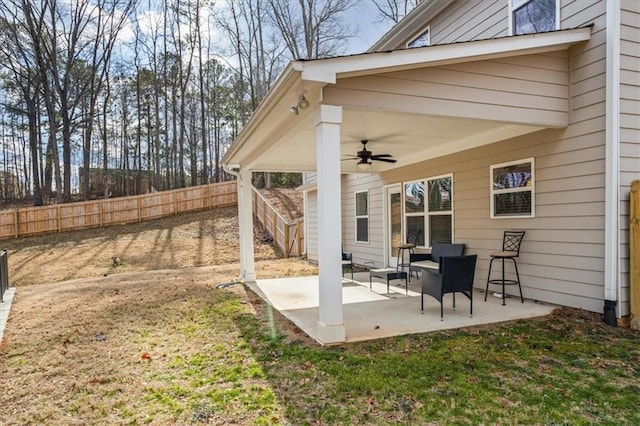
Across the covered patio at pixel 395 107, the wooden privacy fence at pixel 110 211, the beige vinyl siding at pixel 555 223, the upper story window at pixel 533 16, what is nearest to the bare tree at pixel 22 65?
the wooden privacy fence at pixel 110 211

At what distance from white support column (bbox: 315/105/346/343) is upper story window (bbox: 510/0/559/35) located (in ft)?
12.4

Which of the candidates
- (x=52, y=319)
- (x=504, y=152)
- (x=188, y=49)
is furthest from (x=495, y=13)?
(x=188, y=49)

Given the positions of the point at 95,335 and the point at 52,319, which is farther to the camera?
the point at 52,319

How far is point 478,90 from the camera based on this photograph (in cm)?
436

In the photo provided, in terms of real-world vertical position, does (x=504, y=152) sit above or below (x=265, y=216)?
above

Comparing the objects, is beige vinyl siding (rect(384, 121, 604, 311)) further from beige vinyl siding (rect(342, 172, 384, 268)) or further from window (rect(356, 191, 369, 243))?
window (rect(356, 191, 369, 243))

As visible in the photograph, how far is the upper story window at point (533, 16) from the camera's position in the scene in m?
5.35

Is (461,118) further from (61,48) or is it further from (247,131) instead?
(61,48)

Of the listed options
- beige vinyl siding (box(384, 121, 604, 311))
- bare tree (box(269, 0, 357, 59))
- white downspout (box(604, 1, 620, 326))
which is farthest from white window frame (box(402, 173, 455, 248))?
bare tree (box(269, 0, 357, 59))

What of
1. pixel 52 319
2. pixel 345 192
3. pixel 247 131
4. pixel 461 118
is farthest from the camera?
pixel 345 192

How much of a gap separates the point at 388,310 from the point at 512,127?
3.19m

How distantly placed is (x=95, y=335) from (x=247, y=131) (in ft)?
11.2

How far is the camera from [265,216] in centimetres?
1653

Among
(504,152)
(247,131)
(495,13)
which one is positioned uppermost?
(495,13)
